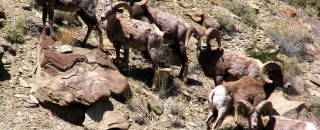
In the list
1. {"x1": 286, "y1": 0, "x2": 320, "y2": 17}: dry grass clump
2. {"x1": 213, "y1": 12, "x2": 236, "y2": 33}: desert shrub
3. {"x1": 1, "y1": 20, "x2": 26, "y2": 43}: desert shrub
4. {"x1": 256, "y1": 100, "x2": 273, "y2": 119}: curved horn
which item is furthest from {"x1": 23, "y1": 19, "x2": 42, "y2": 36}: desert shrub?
{"x1": 286, "y1": 0, "x2": 320, "y2": 17}: dry grass clump

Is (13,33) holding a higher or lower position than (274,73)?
lower

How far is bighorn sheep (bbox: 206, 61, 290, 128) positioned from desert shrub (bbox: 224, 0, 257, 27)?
7.07m

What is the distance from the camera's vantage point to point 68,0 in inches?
387

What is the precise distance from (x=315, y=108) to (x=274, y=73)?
3247 mm

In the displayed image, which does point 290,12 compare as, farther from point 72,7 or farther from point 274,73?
point 72,7

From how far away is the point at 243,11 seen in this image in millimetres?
16797

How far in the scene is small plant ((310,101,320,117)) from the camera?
11.7 m

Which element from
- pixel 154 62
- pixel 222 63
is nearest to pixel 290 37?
pixel 222 63

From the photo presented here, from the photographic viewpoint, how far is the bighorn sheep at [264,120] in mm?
7891

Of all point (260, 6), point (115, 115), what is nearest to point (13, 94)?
point (115, 115)

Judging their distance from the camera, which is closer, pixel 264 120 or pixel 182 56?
pixel 264 120

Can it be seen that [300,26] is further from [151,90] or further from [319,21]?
[151,90]

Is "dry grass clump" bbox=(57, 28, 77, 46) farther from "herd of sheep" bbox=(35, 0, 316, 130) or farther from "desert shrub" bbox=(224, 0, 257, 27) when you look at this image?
"desert shrub" bbox=(224, 0, 257, 27)

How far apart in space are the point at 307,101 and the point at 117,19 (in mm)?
6725
